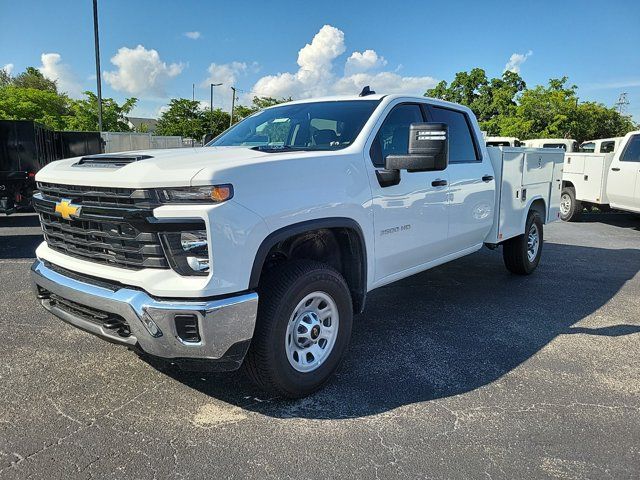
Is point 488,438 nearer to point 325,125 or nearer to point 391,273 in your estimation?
point 391,273

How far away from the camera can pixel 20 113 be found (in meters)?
26.3

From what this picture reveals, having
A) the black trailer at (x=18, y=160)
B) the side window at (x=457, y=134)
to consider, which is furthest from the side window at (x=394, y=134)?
the black trailer at (x=18, y=160)

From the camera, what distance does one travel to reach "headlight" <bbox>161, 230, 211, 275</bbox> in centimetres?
263

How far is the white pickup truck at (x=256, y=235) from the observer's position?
2.63 meters

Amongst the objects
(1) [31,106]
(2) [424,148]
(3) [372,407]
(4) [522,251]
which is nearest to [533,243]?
(4) [522,251]

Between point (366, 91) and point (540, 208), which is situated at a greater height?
point (366, 91)

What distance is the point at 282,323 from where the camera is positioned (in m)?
2.95

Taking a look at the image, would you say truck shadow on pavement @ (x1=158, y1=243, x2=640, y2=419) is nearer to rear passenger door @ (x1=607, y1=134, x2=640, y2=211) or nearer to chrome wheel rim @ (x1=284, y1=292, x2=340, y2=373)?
chrome wheel rim @ (x1=284, y1=292, x2=340, y2=373)

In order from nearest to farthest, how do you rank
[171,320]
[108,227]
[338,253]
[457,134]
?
[171,320]
[108,227]
[338,253]
[457,134]

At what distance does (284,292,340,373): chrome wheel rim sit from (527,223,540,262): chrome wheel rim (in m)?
3.96

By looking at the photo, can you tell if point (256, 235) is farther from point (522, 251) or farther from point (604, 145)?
Result: point (604, 145)

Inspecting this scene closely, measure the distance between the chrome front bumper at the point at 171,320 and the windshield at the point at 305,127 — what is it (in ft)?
4.66

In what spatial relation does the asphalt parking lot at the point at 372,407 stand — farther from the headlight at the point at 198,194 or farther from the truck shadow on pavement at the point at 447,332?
the headlight at the point at 198,194

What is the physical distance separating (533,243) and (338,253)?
12.9 ft
